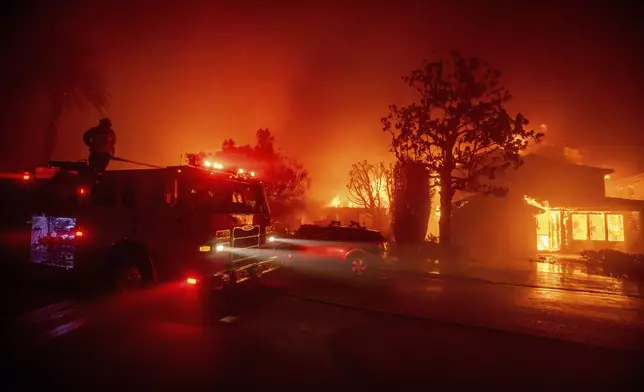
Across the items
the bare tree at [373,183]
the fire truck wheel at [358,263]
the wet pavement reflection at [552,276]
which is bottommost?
the wet pavement reflection at [552,276]

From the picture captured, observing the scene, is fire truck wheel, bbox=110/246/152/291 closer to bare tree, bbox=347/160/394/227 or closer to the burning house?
the burning house

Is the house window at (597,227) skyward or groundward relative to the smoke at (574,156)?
groundward

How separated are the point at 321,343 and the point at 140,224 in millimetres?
4047

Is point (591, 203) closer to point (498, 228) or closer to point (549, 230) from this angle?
point (549, 230)

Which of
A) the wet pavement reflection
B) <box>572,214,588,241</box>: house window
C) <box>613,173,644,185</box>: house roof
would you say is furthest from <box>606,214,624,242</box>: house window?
<box>613,173,644,185</box>: house roof

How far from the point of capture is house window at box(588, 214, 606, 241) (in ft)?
77.0

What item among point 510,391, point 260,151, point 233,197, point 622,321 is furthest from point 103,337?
point 260,151

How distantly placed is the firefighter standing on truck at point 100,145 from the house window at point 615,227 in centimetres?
2663

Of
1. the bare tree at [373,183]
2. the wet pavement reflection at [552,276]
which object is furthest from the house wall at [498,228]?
the bare tree at [373,183]

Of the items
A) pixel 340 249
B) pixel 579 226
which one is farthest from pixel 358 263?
pixel 579 226

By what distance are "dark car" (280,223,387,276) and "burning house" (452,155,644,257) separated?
39.9ft

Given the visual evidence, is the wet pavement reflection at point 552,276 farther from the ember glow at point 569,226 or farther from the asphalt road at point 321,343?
the ember glow at point 569,226

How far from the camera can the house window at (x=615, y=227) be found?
23.0 m

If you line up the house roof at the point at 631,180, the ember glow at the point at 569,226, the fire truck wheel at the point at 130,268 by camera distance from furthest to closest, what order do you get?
1. the house roof at the point at 631,180
2. the ember glow at the point at 569,226
3. the fire truck wheel at the point at 130,268
